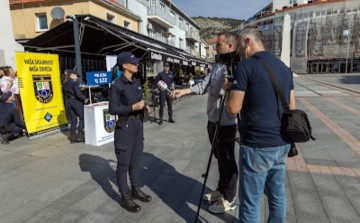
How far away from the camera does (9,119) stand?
6648 mm

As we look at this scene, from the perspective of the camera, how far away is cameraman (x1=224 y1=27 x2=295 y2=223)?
1.97 meters

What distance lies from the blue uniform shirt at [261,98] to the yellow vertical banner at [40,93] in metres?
5.84

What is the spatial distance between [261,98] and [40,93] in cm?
623

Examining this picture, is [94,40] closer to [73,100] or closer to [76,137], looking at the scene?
[73,100]

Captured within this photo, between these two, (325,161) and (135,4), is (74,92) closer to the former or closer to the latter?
(325,161)

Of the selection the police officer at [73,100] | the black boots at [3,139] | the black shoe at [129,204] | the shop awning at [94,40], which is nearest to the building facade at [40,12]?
the shop awning at [94,40]

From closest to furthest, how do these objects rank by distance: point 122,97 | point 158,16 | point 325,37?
point 122,97 < point 158,16 < point 325,37

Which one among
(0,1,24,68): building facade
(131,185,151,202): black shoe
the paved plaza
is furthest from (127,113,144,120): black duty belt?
(0,1,24,68): building facade

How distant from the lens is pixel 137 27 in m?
24.5

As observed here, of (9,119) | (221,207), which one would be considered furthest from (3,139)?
(221,207)

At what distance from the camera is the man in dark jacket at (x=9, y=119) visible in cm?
653

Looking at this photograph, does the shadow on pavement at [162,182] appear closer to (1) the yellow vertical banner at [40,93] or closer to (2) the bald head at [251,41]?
(2) the bald head at [251,41]

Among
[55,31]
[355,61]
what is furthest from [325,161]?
[355,61]

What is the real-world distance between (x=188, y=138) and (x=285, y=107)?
4.66 metres
